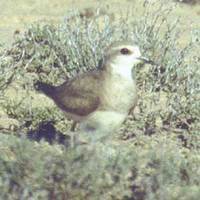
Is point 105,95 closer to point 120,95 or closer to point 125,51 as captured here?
point 120,95

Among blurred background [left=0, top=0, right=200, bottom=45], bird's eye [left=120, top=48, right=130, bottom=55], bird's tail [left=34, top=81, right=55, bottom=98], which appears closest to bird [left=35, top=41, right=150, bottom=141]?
bird's eye [left=120, top=48, right=130, bottom=55]

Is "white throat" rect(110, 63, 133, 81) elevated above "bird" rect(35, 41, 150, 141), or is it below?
above

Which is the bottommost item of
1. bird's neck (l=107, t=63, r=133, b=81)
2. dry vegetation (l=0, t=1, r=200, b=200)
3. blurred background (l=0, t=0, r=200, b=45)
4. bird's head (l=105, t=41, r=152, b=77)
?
blurred background (l=0, t=0, r=200, b=45)

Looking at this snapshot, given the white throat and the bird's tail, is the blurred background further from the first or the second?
the white throat

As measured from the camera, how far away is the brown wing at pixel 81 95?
7363 mm

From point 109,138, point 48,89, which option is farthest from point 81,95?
point 48,89

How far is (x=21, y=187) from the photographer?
5.63 meters

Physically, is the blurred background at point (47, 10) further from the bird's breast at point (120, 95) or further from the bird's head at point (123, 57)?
the bird's breast at point (120, 95)

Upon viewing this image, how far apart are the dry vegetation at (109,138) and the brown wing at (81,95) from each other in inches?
14.1

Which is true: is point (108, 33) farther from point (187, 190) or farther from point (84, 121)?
point (187, 190)

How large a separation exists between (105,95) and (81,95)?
1.10 ft

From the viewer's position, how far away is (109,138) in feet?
24.6

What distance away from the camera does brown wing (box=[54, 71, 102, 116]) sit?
736cm

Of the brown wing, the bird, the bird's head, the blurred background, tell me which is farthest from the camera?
the blurred background
